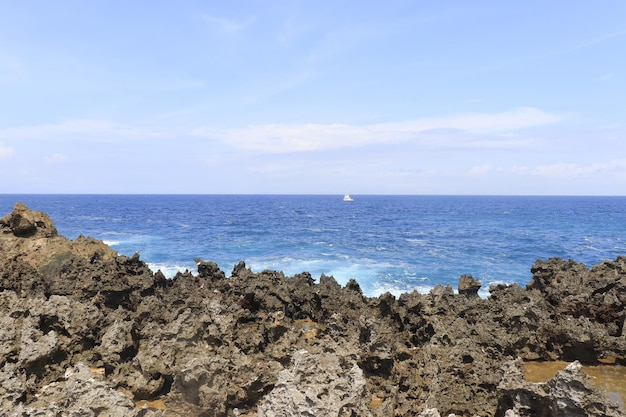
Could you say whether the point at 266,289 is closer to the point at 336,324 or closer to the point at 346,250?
the point at 336,324

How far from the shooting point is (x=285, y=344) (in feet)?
31.2

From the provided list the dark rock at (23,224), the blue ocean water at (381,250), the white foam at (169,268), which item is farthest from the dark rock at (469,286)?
the white foam at (169,268)

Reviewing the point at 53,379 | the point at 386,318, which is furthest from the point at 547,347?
the point at 53,379

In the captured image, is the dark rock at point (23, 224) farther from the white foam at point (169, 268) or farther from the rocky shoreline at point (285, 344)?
the white foam at point (169, 268)

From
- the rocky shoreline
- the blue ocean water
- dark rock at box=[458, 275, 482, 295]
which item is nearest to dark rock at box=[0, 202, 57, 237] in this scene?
the rocky shoreline

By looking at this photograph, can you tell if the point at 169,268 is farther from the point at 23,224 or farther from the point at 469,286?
the point at 469,286

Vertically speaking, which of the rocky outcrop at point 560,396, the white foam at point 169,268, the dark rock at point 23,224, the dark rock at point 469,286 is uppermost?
the dark rock at point 23,224

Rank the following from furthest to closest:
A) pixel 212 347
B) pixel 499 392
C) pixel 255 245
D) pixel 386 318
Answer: pixel 255 245, pixel 386 318, pixel 212 347, pixel 499 392

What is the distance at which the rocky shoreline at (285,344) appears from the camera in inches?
221

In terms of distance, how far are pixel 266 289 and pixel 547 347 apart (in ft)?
Answer: 28.4

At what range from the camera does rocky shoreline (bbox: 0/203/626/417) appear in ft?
18.4

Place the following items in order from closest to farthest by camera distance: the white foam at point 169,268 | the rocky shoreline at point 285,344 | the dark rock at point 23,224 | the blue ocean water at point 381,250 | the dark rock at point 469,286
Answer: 1. the rocky shoreline at point 285,344
2. the dark rock at point 469,286
3. the dark rock at point 23,224
4. the white foam at point 169,268
5. the blue ocean water at point 381,250

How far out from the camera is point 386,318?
1254 cm

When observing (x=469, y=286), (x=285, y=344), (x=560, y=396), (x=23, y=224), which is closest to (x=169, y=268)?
(x=23, y=224)
